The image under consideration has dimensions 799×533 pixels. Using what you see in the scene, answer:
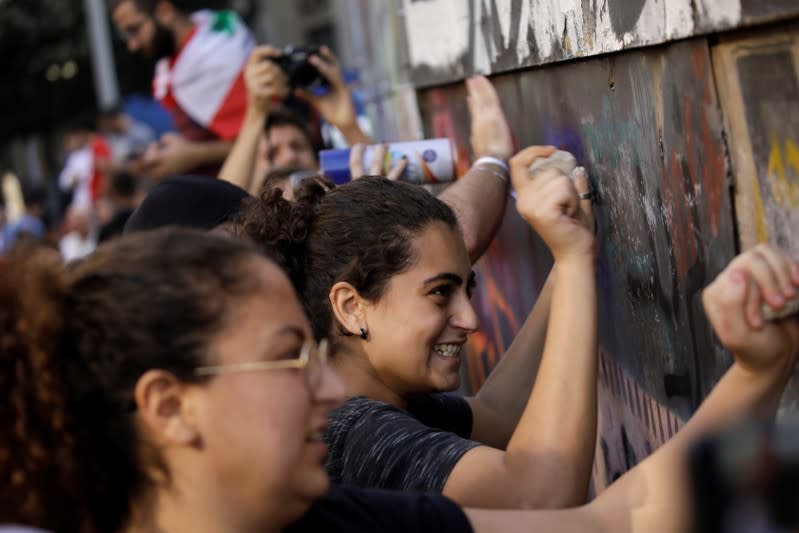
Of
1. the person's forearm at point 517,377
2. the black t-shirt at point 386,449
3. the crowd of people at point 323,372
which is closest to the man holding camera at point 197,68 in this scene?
the crowd of people at point 323,372

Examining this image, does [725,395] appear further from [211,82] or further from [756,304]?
[211,82]

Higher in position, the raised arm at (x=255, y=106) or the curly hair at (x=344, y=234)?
the raised arm at (x=255, y=106)

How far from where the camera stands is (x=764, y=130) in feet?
7.09

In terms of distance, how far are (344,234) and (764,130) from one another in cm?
99

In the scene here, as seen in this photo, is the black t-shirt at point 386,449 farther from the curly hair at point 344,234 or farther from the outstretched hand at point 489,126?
the outstretched hand at point 489,126

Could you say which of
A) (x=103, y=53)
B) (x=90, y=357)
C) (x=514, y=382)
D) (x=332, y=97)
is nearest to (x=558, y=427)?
(x=90, y=357)

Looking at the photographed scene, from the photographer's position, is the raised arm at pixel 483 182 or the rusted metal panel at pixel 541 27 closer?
the rusted metal panel at pixel 541 27

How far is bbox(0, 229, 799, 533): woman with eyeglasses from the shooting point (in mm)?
1772

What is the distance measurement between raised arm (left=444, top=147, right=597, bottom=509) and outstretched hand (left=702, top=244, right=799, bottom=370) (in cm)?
42

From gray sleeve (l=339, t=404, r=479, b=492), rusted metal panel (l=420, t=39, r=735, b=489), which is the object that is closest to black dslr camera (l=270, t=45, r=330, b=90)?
rusted metal panel (l=420, t=39, r=735, b=489)

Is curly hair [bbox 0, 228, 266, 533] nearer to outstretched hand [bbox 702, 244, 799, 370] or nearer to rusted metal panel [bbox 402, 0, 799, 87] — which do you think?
outstretched hand [bbox 702, 244, 799, 370]

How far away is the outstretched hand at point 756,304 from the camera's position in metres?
1.79

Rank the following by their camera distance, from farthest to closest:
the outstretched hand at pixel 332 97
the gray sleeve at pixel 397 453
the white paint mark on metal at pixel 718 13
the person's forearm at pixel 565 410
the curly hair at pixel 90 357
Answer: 1. the outstretched hand at pixel 332 97
2. the gray sleeve at pixel 397 453
3. the person's forearm at pixel 565 410
4. the white paint mark on metal at pixel 718 13
5. the curly hair at pixel 90 357

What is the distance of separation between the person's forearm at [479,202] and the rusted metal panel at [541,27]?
0.34 meters
